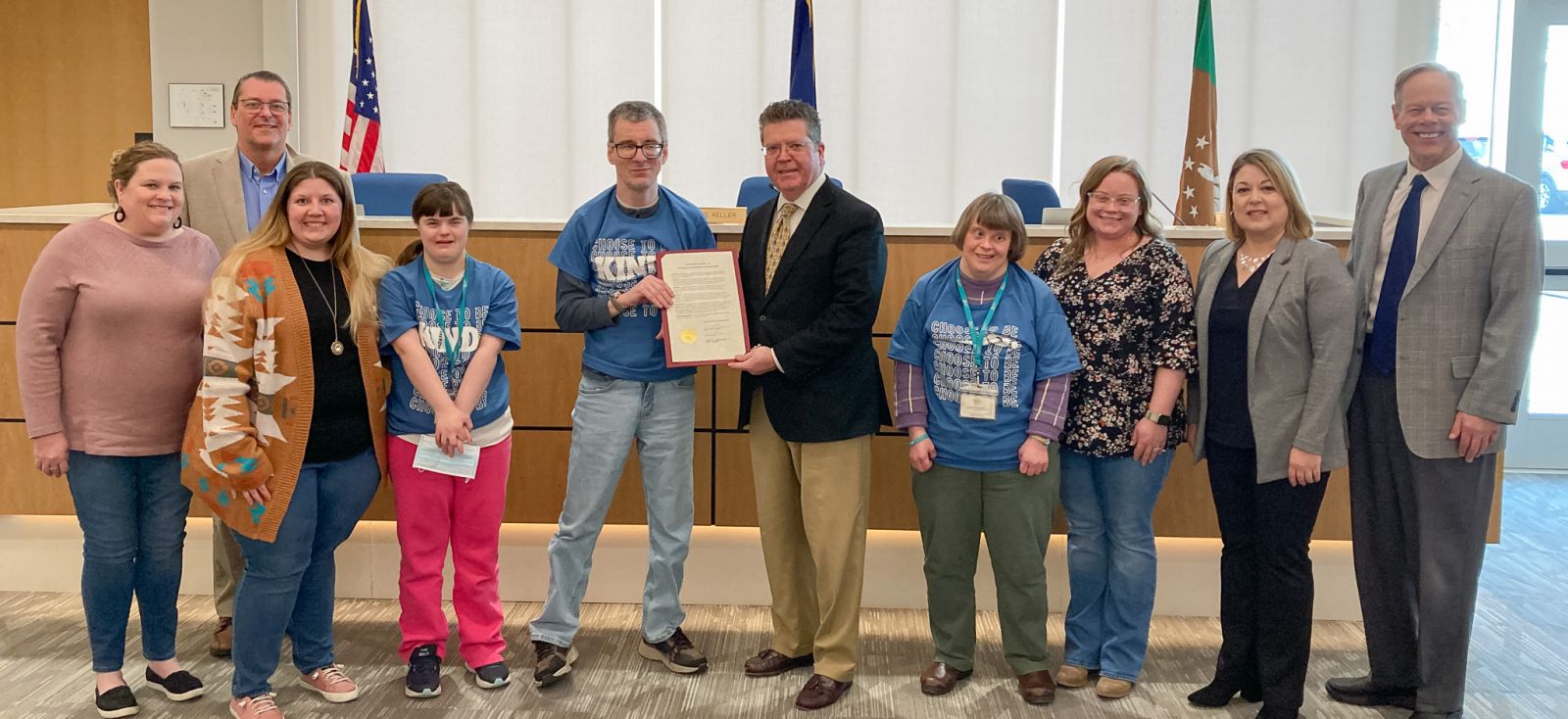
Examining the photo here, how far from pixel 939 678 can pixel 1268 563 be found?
36.1 inches

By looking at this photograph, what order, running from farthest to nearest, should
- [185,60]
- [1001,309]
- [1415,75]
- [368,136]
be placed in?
[185,60]
[368,136]
[1001,309]
[1415,75]

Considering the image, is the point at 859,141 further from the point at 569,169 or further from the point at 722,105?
the point at 569,169

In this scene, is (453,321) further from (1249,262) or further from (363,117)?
(363,117)

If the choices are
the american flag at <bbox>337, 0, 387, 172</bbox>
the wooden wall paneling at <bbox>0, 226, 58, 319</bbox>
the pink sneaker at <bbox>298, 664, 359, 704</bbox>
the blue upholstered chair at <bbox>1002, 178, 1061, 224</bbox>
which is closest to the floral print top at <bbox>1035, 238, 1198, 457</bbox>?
the blue upholstered chair at <bbox>1002, 178, 1061, 224</bbox>

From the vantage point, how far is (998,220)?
2893 mm

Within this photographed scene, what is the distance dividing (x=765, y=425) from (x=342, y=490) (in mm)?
1096

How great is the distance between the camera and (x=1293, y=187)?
9.08 ft

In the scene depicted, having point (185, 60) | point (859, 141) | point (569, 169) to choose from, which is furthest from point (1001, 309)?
point (185, 60)

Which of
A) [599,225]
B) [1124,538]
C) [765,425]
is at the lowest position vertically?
[1124,538]

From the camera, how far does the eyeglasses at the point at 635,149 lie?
2924 mm

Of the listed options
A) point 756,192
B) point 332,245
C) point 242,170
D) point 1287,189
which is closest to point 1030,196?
point 756,192

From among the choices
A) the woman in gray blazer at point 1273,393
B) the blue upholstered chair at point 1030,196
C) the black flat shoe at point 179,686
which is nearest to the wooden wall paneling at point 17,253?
the black flat shoe at point 179,686

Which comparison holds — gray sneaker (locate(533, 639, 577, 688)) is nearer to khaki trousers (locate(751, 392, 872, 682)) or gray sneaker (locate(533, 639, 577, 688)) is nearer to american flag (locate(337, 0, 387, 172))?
khaki trousers (locate(751, 392, 872, 682))

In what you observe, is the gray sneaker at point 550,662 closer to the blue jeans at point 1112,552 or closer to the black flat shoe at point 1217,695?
the blue jeans at point 1112,552
